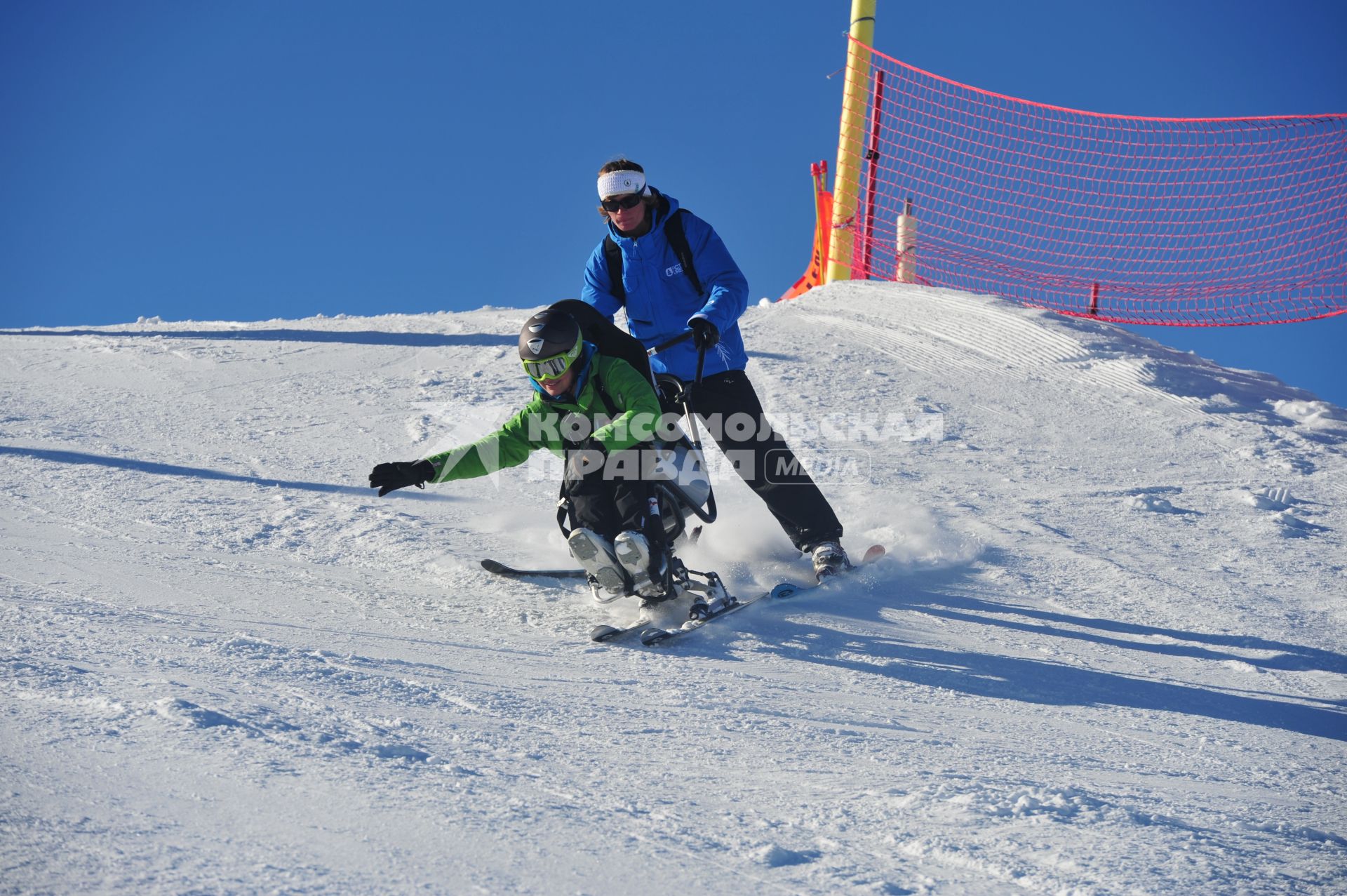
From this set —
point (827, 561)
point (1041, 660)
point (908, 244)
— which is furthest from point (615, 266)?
point (908, 244)

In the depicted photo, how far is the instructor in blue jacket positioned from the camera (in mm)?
4887

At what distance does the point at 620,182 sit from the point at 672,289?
1.77 feet

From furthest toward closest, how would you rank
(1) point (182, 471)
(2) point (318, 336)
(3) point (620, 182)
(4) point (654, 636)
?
(2) point (318, 336)
(1) point (182, 471)
(3) point (620, 182)
(4) point (654, 636)

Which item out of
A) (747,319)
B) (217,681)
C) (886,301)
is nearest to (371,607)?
(217,681)

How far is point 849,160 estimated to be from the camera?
13383 millimetres

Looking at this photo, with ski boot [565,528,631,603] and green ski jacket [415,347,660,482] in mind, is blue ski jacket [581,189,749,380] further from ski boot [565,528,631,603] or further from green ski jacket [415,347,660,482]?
ski boot [565,528,631,603]

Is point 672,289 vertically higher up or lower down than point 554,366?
higher up

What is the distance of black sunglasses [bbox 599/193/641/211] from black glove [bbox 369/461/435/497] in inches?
52.4

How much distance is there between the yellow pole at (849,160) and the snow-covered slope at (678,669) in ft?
17.0

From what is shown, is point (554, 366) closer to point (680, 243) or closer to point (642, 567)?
point (642, 567)

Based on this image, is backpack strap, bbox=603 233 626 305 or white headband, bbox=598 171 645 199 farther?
backpack strap, bbox=603 233 626 305

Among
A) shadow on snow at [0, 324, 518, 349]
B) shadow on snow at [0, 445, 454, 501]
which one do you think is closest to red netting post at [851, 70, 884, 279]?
shadow on snow at [0, 324, 518, 349]

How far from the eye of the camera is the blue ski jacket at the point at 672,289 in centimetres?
488

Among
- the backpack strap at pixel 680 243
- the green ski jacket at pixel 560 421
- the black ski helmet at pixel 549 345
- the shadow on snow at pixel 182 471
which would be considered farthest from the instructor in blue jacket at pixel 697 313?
the shadow on snow at pixel 182 471
